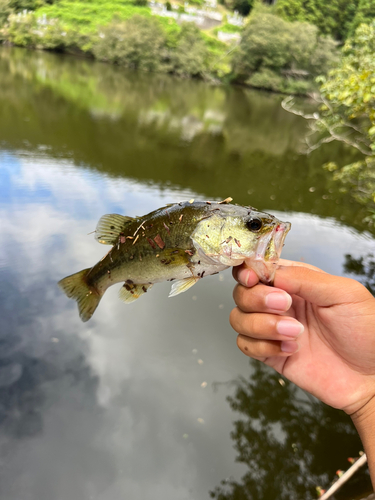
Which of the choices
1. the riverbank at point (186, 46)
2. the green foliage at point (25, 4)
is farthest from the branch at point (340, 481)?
the green foliage at point (25, 4)

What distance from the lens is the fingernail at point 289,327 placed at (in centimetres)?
225

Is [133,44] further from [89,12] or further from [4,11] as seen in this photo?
[4,11]

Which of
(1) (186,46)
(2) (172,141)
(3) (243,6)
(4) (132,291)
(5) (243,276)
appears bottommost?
(2) (172,141)

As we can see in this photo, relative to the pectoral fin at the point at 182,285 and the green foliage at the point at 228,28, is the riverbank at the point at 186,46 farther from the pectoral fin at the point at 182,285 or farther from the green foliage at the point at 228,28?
the pectoral fin at the point at 182,285

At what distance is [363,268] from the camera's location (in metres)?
9.55

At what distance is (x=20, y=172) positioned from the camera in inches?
468

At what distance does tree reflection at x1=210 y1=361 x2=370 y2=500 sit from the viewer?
4629mm

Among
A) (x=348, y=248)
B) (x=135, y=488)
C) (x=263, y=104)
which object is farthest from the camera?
(x=263, y=104)

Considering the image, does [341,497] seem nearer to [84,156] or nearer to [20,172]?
[20,172]

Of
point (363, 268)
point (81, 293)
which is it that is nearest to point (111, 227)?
point (81, 293)

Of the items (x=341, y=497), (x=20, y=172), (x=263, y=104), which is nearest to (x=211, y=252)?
(x=341, y=497)

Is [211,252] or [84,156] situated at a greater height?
[211,252]

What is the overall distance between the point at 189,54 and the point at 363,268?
5844 cm

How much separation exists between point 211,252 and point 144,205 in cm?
916
